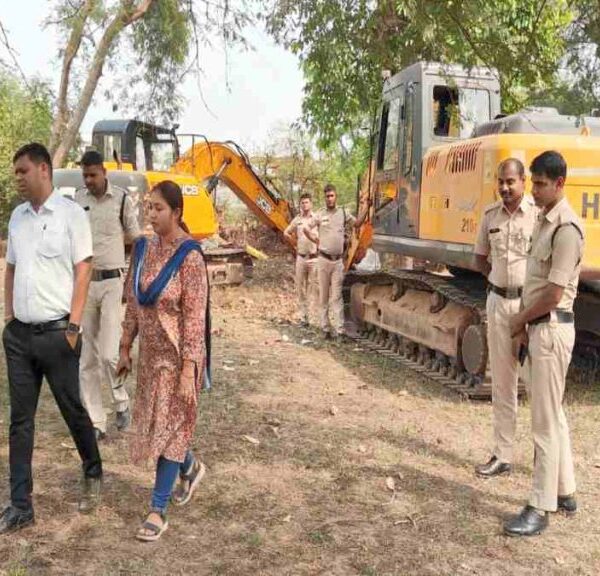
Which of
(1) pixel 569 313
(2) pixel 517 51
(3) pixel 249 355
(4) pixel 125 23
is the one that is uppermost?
(4) pixel 125 23

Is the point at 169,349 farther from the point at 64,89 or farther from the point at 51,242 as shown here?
the point at 64,89

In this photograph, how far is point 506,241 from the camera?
221 inches

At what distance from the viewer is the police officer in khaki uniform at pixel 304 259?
1133cm

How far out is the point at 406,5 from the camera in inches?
223

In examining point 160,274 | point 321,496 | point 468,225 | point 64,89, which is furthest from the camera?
point 64,89

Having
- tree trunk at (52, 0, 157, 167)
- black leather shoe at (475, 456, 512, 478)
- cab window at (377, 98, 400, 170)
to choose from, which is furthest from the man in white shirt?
tree trunk at (52, 0, 157, 167)

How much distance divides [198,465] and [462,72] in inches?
211

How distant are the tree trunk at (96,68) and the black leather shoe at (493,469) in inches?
279

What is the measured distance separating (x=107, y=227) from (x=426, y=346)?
13.7 feet

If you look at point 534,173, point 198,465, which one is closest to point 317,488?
point 198,465

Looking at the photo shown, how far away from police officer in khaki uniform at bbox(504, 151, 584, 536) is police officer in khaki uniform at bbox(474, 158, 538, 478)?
2.54 ft

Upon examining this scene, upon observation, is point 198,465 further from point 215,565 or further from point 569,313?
point 569,313

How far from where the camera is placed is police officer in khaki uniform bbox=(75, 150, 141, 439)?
19.3ft

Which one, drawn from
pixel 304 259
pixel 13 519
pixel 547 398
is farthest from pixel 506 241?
pixel 304 259
